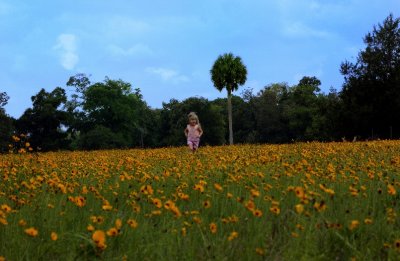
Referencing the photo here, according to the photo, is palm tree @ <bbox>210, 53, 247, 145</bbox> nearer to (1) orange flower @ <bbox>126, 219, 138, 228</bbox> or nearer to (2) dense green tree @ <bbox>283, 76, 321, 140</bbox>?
(2) dense green tree @ <bbox>283, 76, 321, 140</bbox>

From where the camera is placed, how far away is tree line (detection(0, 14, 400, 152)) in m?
41.7

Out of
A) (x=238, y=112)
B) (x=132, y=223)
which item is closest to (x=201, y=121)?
(x=238, y=112)

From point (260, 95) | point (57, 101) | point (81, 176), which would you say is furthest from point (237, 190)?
point (260, 95)

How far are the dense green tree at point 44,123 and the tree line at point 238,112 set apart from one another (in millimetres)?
128

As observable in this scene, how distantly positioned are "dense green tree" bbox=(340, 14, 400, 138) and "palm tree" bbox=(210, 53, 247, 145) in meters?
14.8

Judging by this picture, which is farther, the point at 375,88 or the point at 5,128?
the point at 5,128

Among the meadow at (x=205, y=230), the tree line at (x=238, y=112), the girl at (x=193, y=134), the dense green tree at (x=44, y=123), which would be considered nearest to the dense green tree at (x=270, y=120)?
the tree line at (x=238, y=112)

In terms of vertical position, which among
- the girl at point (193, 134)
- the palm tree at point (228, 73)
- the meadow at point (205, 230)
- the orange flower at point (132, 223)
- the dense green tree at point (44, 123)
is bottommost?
the meadow at point (205, 230)

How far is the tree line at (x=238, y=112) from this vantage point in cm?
4166

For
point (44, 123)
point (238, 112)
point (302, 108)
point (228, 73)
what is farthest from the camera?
point (238, 112)

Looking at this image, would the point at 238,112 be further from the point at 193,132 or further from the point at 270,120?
the point at 193,132

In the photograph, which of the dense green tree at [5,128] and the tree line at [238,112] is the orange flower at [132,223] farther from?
the dense green tree at [5,128]

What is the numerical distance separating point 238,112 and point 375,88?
4490 cm

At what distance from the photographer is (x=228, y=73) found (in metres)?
55.8
